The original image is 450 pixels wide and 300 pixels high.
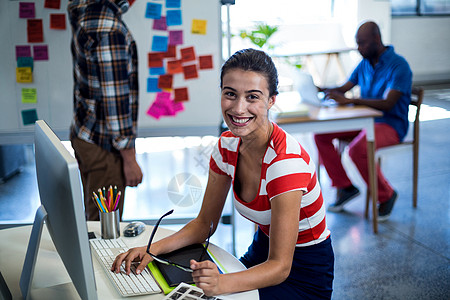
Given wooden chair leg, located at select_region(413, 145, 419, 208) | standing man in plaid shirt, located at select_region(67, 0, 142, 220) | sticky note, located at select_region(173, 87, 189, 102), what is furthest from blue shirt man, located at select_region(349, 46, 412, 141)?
standing man in plaid shirt, located at select_region(67, 0, 142, 220)

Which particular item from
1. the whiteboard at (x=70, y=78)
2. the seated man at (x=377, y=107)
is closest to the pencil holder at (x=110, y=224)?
the whiteboard at (x=70, y=78)

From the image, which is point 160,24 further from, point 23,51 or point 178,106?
point 23,51

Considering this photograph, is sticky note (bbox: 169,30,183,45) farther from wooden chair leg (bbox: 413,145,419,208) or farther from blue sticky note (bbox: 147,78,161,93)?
wooden chair leg (bbox: 413,145,419,208)

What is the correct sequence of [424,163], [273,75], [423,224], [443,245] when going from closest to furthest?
[273,75]
[443,245]
[423,224]
[424,163]

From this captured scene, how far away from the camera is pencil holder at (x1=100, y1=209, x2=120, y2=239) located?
149 centimetres

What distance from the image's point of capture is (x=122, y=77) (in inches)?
78.7

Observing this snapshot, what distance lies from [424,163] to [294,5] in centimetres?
437

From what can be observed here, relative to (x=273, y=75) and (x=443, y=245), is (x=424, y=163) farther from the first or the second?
(x=273, y=75)

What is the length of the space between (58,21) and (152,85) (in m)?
0.62

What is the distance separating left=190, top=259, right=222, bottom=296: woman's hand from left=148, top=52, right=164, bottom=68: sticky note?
70.0 inches

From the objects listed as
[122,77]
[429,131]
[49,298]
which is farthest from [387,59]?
[49,298]

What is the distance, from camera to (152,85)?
9.09 ft

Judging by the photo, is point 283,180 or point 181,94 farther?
point 181,94

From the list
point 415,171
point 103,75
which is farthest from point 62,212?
point 415,171
